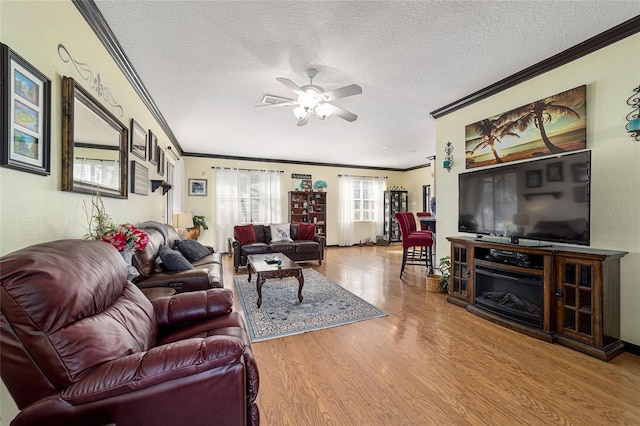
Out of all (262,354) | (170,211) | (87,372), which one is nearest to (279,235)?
(170,211)

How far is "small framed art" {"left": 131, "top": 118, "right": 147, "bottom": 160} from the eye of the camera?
2.93 meters

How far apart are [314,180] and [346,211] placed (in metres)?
1.37

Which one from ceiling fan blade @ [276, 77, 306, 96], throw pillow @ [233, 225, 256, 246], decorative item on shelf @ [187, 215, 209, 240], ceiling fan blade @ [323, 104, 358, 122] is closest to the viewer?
ceiling fan blade @ [276, 77, 306, 96]

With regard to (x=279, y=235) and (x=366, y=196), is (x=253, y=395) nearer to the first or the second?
(x=279, y=235)

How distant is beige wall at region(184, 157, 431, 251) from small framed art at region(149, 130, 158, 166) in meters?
2.93

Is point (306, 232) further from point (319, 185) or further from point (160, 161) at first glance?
→ point (160, 161)

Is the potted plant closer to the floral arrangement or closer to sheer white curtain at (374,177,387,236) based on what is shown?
the floral arrangement

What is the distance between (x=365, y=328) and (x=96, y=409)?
2.17 metres

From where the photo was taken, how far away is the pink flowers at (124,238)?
1851 millimetres

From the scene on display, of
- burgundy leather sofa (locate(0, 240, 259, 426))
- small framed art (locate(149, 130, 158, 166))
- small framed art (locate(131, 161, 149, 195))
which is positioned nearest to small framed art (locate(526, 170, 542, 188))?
burgundy leather sofa (locate(0, 240, 259, 426))

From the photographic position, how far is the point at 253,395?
1190mm

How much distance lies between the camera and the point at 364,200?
28.2ft

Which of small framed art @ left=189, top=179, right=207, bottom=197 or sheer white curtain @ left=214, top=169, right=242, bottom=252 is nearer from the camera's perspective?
small framed art @ left=189, top=179, right=207, bottom=197

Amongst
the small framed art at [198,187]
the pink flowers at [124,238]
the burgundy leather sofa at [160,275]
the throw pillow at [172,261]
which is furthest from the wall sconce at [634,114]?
the small framed art at [198,187]
